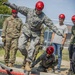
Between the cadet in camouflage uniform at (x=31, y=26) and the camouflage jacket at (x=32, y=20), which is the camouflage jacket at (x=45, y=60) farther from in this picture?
the camouflage jacket at (x=32, y=20)

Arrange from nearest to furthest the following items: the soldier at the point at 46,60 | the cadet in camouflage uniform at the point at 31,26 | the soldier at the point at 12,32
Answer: the cadet in camouflage uniform at the point at 31,26
the soldier at the point at 46,60
the soldier at the point at 12,32

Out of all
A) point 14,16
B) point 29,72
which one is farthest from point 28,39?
point 14,16

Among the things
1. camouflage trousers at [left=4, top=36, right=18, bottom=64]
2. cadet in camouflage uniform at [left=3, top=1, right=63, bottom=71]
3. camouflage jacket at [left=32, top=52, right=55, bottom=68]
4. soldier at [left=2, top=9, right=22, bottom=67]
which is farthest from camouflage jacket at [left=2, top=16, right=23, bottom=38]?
cadet in camouflage uniform at [left=3, top=1, right=63, bottom=71]

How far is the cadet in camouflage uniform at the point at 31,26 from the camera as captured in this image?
970 cm

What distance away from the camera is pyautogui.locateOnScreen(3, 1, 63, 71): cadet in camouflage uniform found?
9.70 m

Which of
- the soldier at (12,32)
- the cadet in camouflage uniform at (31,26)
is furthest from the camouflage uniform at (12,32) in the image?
the cadet in camouflage uniform at (31,26)

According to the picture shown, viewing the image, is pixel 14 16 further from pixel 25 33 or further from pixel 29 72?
pixel 29 72

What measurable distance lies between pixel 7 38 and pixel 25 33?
1670 mm

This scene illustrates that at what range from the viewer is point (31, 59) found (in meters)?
9.73

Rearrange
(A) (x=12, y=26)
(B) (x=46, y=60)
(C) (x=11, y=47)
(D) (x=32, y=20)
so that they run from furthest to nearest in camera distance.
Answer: (C) (x=11, y=47) < (A) (x=12, y=26) < (B) (x=46, y=60) < (D) (x=32, y=20)

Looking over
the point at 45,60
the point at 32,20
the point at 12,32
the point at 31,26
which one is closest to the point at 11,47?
the point at 12,32

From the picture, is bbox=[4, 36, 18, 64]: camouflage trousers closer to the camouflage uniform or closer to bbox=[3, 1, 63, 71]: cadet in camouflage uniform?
the camouflage uniform

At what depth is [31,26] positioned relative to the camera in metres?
9.84

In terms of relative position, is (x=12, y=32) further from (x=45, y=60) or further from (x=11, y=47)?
(x=45, y=60)
